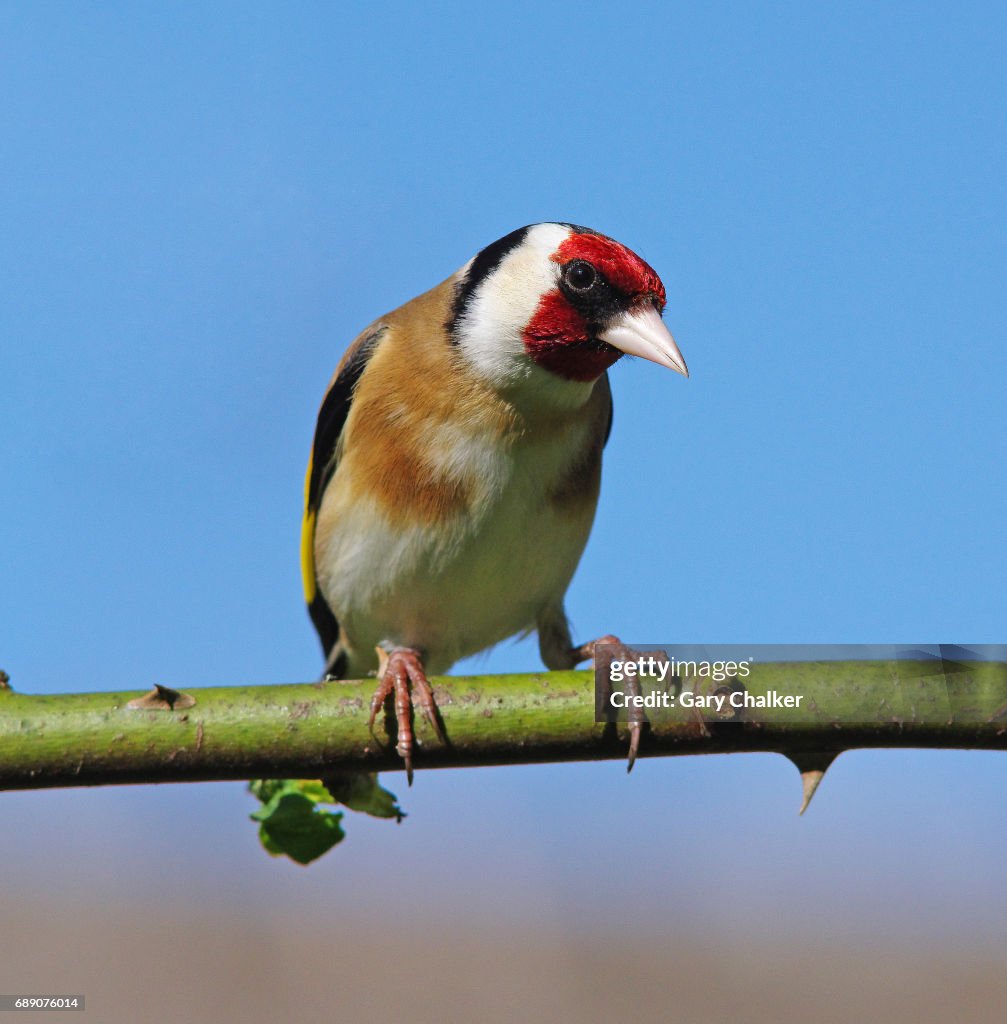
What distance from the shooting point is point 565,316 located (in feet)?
13.7

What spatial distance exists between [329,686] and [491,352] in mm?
1768

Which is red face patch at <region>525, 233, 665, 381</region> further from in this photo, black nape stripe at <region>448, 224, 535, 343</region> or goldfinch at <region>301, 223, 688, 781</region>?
black nape stripe at <region>448, 224, 535, 343</region>

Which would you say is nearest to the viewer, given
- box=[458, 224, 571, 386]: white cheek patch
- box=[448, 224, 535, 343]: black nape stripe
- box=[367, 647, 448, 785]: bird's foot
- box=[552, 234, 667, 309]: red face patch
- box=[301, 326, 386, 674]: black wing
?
box=[367, 647, 448, 785]: bird's foot

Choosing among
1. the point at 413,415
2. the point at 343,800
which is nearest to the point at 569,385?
the point at 413,415

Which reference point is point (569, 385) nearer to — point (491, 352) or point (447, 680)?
point (491, 352)

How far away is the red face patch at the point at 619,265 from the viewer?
4098 mm

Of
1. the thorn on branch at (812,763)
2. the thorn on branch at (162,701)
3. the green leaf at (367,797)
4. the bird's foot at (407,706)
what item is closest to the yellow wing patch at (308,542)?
the green leaf at (367,797)

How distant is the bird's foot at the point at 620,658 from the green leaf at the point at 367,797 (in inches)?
27.3

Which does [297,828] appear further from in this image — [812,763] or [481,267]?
[481,267]

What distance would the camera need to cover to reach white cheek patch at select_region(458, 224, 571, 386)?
13.8ft

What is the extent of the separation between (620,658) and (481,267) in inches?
67.6

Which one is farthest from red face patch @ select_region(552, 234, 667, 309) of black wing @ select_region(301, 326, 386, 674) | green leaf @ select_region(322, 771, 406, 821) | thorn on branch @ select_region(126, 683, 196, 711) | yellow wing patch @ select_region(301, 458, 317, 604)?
thorn on branch @ select_region(126, 683, 196, 711)

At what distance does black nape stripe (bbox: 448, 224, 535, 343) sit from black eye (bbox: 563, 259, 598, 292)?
0.42m

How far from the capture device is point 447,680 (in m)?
2.80
